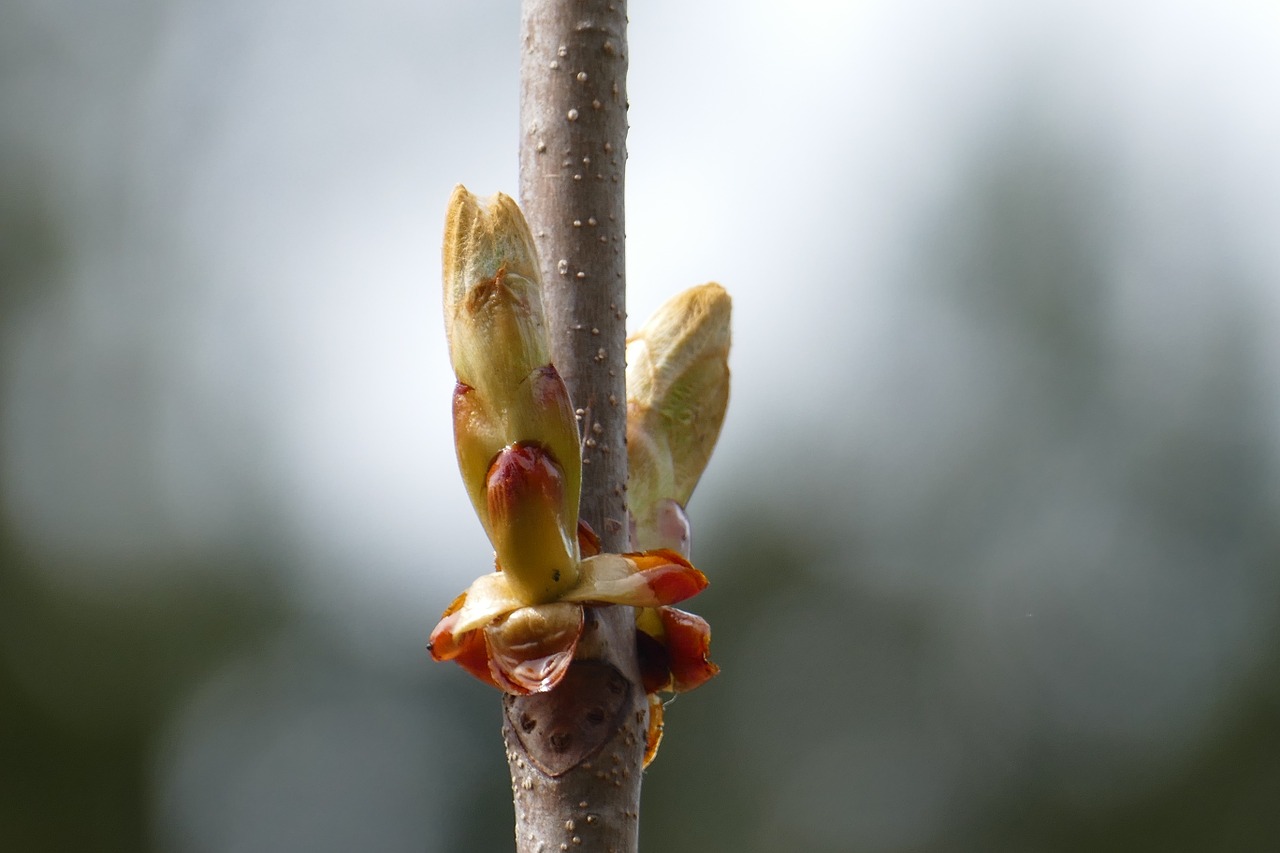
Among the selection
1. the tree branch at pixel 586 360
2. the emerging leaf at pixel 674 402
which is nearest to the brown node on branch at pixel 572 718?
the tree branch at pixel 586 360

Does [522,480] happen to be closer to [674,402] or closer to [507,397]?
[507,397]

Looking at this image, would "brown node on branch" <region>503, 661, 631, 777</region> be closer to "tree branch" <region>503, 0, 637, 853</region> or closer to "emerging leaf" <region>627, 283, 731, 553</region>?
"tree branch" <region>503, 0, 637, 853</region>

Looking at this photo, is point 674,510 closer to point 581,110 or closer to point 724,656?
point 581,110

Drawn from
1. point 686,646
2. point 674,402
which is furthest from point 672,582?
point 674,402

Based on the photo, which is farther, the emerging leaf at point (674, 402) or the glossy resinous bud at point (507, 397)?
the emerging leaf at point (674, 402)

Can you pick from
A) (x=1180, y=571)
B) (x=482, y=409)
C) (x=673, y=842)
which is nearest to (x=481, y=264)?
(x=482, y=409)

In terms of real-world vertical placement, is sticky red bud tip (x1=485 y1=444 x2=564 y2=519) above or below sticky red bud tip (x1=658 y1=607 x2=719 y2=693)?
above

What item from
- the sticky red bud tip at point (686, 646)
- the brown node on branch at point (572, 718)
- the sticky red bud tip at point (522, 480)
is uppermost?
the sticky red bud tip at point (522, 480)

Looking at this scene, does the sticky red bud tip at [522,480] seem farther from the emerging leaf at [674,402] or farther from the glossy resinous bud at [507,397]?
the emerging leaf at [674,402]

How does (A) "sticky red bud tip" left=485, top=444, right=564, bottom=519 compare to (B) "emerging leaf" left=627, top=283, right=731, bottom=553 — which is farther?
(B) "emerging leaf" left=627, top=283, right=731, bottom=553

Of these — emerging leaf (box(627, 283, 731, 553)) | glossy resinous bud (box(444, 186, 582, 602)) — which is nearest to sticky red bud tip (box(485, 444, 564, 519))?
glossy resinous bud (box(444, 186, 582, 602))
